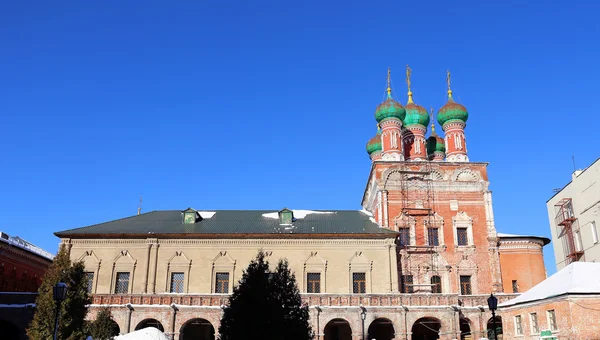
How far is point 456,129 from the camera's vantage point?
4044 centimetres

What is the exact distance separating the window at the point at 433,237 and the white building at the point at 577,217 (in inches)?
431

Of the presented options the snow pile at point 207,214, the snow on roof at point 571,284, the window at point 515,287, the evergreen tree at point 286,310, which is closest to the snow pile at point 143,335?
the evergreen tree at point 286,310

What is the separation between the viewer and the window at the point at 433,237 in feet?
118

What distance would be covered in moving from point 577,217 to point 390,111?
15.6 m

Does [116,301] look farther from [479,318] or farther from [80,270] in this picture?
[479,318]

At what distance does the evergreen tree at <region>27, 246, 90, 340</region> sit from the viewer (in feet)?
63.4

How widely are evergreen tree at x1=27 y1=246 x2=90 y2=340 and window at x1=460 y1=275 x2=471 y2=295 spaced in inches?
935

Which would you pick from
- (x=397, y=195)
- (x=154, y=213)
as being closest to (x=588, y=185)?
(x=397, y=195)

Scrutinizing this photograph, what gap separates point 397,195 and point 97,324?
68.2 ft

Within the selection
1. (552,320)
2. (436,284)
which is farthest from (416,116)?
(552,320)

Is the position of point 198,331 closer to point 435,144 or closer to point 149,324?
point 149,324

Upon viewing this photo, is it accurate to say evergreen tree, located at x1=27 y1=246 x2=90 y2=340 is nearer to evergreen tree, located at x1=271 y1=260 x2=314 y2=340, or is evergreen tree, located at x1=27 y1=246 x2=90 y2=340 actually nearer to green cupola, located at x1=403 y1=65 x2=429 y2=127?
evergreen tree, located at x1=271 y1=260 x2=314 y2=340

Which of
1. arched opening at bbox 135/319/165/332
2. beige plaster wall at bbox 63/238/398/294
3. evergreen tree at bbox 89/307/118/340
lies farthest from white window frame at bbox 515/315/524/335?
evergreen tree at bbox 89/307/118/340

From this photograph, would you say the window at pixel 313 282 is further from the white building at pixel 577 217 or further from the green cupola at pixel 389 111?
the white building at pixel 577 217
